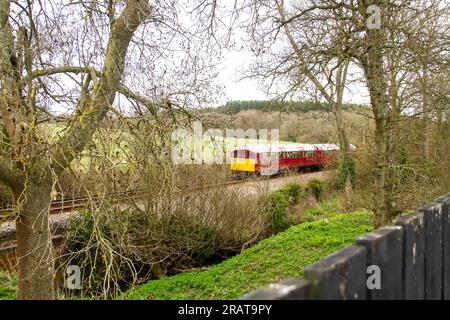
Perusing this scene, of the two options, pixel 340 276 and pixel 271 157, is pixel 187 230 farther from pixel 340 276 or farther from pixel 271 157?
pixel 340 276

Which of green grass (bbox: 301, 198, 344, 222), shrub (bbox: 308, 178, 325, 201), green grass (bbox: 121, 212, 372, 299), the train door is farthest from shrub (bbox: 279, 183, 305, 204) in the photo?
the train door

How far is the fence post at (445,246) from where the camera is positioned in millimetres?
2027

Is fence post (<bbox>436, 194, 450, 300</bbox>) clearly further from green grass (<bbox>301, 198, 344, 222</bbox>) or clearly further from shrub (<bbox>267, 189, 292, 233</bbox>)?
green grass (<bbox>301, 198, 344, 222</bbox>)

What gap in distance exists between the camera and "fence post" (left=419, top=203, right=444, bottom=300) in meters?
1.80

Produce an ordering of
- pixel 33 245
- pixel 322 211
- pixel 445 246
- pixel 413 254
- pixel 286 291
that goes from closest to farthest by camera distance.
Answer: pixel 286 291 < pixel 413 254 < pixel 445 246 < pixel 33 245 < pixel 322 211

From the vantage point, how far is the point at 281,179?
70.3 ft

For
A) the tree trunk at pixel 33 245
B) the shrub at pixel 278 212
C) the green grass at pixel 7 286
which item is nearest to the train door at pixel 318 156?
the shrub at pixel 278 212

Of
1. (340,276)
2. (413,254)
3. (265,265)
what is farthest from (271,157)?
(340,276)

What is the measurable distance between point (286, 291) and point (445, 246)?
1497 millimetres

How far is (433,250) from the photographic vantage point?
6.21 feet

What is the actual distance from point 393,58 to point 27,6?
21.0 feet

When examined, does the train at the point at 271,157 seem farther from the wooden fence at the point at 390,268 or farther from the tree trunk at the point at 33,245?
the wooden fence at the point at 390,268

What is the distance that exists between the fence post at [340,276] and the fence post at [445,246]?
994 mm

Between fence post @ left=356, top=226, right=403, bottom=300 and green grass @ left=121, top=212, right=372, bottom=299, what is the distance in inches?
274
